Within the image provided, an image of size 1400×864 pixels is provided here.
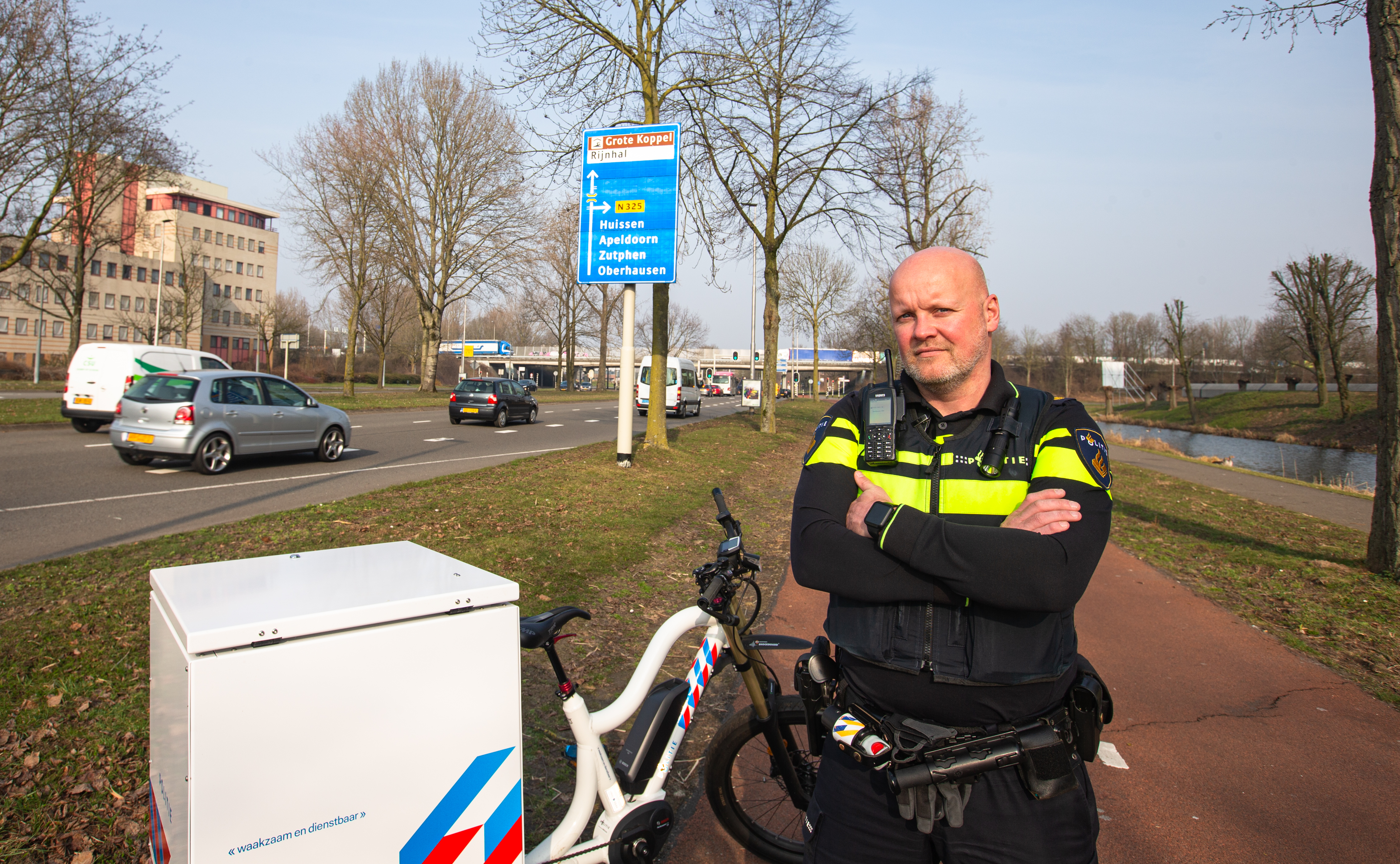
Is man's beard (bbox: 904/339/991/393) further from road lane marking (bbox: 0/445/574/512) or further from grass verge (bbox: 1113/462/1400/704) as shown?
road lane marking (bbox: 0/445/574/512)

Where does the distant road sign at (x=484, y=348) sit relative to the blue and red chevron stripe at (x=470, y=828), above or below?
above

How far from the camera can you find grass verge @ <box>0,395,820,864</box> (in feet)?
9.92

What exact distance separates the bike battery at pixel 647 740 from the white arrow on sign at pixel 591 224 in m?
11.1

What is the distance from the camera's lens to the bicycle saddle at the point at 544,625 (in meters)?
2.35

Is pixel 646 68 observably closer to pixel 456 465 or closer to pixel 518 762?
pixel 456 465

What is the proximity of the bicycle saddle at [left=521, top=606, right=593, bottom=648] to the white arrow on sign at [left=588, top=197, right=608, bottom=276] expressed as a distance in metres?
11.1

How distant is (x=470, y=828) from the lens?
6.46ft

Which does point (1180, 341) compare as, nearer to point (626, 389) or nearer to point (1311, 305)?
point (1311, 305)

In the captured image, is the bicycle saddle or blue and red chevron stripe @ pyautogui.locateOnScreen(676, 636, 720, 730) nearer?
the bicycle saddle

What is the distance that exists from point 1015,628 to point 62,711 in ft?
13.4

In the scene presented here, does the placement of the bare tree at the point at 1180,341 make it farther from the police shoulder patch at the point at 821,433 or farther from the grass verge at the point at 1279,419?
the police shoulder patch at the point at 821,433

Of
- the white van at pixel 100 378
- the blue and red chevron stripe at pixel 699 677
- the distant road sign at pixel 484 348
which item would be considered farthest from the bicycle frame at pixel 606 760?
the distant road sign at pixel 484 348

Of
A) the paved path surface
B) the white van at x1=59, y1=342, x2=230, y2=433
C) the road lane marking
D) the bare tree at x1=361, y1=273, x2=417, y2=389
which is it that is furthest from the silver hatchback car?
the bare tree at x1=361, y1=273, x2=417, y2=389

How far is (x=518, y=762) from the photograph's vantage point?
6.72 ft
